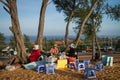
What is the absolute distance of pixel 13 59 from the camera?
1570cm

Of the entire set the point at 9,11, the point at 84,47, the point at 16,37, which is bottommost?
the point at 84,47

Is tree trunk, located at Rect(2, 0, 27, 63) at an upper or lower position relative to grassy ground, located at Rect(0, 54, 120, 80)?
upper

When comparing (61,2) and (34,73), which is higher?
(61,2)

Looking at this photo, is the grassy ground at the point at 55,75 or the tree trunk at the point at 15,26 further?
the tree trunk at the point at 15,26

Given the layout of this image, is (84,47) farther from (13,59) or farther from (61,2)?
(13,59)

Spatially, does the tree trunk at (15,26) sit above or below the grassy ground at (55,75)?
above

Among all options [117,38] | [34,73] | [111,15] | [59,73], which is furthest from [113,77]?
[117,38]

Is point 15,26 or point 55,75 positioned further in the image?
point 15,26

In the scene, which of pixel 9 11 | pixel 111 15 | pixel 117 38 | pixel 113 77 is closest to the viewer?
pixel 113 77

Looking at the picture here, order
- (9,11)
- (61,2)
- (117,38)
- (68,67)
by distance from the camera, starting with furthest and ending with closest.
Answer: (117,38) < (61,2) < (9,11) < (68,67)

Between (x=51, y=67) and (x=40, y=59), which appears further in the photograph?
(x=40, y=59)

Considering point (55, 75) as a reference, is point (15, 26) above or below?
above

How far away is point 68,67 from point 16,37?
3.25 meters

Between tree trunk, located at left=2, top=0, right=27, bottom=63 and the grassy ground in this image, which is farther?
tree trunk, located at left=2, top=0, right=27, bottom=63
